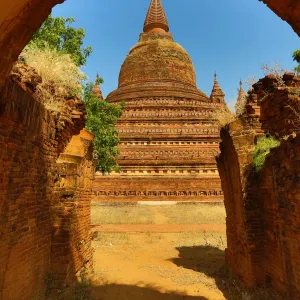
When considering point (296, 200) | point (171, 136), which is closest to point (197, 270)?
point (296, 200)

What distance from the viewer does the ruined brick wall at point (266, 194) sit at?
4.87 metres

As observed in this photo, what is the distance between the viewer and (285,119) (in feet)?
20.1

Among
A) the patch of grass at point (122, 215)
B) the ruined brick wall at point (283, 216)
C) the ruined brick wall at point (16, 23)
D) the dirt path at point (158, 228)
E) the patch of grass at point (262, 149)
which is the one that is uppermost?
the ruined brick wall at point (16, 23)

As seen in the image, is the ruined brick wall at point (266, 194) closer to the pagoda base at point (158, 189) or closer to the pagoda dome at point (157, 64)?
the pagoda base at point (158, 189)

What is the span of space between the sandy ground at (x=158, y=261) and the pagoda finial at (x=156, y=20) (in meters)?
28.6

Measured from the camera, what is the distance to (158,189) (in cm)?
1878

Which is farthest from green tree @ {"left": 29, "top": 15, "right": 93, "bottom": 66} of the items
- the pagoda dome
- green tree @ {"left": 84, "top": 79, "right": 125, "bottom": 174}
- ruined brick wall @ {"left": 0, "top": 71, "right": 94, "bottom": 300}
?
the pagoda dome

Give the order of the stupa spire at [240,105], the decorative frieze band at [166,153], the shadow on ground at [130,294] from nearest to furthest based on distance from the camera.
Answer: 1. the shadow on ground at [130,294]
2. the stupa spire at [240,105]
3. the decorative frieze band at [166,153]

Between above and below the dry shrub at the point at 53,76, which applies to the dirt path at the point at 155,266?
below

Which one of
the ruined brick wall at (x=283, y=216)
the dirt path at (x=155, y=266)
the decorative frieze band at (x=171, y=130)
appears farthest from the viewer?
the decorative frieze band at (x=171, y=130)

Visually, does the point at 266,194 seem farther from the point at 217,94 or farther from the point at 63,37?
the point at 217,94

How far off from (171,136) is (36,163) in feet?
58.7

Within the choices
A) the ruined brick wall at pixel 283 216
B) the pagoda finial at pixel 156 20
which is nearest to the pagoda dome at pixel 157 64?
the pagoda finial at pixel 156 20

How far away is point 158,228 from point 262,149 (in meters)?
8.80
